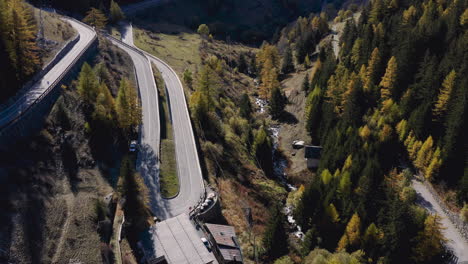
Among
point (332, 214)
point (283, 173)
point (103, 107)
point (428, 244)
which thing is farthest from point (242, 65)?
point (428, 244)

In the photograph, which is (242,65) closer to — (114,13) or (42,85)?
(114,13)

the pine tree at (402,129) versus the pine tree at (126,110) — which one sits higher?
the pine tree at (126,110)

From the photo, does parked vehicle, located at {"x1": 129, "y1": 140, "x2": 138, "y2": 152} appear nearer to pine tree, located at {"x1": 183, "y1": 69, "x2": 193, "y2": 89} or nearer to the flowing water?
the flowing water

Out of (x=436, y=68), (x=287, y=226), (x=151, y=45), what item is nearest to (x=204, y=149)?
(x=287, y=226)

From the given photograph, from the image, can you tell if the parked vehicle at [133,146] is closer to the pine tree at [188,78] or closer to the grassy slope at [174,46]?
the pine tree at [188,78]

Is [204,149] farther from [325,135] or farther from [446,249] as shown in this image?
[446,249]

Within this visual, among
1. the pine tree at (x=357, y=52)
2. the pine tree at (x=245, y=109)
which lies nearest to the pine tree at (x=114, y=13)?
the pine tree at (x=245, y=109)
